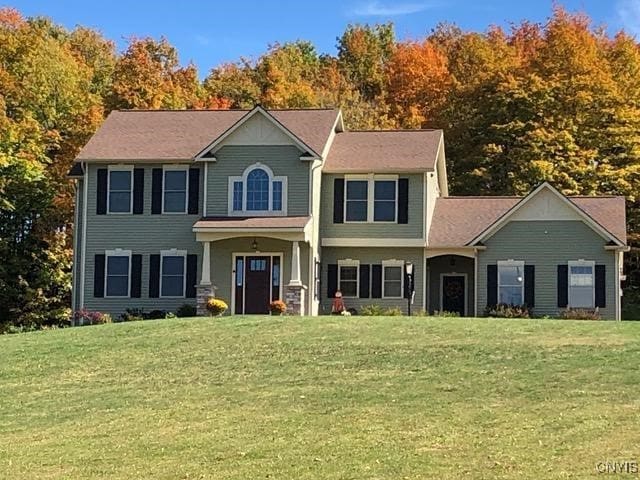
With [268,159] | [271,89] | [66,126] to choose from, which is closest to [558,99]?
[271,89]

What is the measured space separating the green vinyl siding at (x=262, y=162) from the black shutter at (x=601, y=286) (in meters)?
9.31

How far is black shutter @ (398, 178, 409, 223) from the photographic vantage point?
33156mm

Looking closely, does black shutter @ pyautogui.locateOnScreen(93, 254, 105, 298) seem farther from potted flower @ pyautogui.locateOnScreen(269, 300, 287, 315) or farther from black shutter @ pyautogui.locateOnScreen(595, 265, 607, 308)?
black shutter @ pyautogui.locateOnScreen(595, 265, 607, 308)

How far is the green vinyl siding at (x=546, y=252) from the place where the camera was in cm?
3198

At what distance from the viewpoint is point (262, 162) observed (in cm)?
3256

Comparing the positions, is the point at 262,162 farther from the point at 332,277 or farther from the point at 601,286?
the point at 601,286

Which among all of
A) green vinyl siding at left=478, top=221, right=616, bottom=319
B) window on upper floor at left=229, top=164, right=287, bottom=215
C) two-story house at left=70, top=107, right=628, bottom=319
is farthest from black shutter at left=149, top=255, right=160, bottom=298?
green vinyl siding at left=478, top=221, right=616, bottom=319

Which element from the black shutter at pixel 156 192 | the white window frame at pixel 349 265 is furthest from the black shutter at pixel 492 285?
the black shutter at pixel 156 192

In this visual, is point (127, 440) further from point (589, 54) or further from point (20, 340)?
point (589, 54)

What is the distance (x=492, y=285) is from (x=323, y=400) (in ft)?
57.7

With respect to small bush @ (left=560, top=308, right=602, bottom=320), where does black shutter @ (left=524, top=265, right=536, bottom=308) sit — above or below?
above

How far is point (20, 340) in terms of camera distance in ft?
84.0

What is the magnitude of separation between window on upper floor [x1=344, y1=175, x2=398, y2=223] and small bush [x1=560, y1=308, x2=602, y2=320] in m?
6.17

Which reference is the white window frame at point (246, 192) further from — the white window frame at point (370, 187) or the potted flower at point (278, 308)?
the potted flower at point (278, 308)
